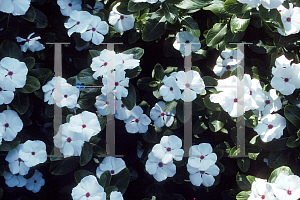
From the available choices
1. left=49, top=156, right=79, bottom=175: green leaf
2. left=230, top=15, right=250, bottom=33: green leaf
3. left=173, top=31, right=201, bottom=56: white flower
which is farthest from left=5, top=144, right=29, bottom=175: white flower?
left=230, top=15, right=250, bottom=33: green leaf

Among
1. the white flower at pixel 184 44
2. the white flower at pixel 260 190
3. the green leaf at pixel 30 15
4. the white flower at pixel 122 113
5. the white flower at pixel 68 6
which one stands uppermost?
the white flower at pixel 68 6

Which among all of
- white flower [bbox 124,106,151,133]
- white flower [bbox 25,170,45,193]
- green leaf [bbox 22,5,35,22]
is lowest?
white flower [bbox 25,170,45,193]

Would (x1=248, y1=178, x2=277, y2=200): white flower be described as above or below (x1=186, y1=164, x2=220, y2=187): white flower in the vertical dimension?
above

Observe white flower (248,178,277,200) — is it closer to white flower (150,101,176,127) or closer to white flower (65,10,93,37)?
white flower (150,101,176,127)

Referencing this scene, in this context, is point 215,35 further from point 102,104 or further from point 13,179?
point 13,179

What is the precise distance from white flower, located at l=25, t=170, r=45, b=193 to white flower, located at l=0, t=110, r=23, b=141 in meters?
0.36

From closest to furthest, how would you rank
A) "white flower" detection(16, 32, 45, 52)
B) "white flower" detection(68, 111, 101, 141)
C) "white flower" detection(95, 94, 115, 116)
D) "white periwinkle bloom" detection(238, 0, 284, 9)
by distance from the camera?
"white periwinkle bloom" detection(238, 0, 284, 9) → "white flower" detection(68, 111, 101, 141) → "white flower" detection(95, 94, 115, 116) → "white flower" detection(16, 32, 45, 52)

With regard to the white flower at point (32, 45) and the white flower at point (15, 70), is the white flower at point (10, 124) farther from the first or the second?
the white flower at point (32, 45)

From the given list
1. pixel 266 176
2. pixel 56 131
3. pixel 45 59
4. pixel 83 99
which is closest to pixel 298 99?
pixel 266 176

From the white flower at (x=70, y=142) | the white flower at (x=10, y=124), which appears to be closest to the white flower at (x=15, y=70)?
the white flower at (x=10, y=124)

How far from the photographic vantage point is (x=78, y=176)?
1.34m

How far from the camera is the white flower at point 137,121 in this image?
1.42m

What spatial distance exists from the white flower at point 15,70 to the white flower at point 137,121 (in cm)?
52

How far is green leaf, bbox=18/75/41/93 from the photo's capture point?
1334 millimetres
